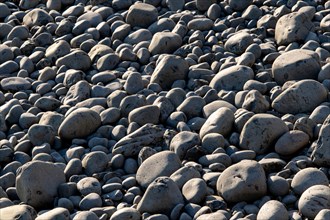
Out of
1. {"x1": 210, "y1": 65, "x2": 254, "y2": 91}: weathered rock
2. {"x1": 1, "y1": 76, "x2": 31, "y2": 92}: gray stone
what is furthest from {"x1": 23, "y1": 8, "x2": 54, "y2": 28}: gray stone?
{"x1": 210, "y1": 65, "x2": 254, "y2": 91}: weathered rock

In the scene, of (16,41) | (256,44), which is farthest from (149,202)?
(16,41)

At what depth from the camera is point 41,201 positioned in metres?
3.69

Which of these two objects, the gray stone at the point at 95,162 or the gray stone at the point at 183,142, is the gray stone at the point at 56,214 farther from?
the gray stone at the point at 183,142

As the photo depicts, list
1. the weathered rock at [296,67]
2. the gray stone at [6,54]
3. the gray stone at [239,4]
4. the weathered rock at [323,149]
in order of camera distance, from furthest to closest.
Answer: the gray stone at [239,4], the gray stone at [6,54], the weathered rock at [296,67], the weathered rock at [323,149]

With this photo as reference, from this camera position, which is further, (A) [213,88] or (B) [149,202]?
(A) [213,88]

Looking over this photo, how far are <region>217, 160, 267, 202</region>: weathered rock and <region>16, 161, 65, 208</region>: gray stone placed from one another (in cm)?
91

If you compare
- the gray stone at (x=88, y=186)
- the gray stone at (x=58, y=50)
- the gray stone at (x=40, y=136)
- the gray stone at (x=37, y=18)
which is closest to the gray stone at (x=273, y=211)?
the gray stone at (x=88, y=186)

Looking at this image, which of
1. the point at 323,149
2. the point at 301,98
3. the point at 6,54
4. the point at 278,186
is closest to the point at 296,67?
the point at 301,98

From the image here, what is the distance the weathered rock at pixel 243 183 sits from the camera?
11.4ft

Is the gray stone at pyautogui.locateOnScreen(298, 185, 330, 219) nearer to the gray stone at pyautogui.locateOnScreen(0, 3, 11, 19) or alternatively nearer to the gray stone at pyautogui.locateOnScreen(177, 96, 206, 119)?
the gray stone at pyautogui.locateOnScreen(177, 96, 206, 119)

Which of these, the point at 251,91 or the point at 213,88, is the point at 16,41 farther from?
the point at 251,91

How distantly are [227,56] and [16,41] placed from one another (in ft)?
5.97

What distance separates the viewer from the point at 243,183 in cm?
347

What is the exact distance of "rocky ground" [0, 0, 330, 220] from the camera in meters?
3.50
